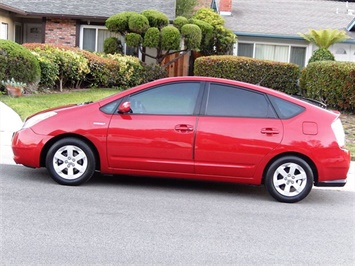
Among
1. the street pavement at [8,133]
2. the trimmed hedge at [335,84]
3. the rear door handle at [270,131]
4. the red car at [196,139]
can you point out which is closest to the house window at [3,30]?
the street pavement at [8,133]

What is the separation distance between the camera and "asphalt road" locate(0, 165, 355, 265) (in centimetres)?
538

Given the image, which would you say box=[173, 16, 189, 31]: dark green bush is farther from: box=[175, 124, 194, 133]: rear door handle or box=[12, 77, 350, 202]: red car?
box=[175, 124, 194, 133]: rear door handle

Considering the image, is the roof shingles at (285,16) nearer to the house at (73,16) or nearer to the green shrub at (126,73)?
the house at (73,16)

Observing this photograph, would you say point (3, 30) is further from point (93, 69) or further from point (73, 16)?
point (93, 69)

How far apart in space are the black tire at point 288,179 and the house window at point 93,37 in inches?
715

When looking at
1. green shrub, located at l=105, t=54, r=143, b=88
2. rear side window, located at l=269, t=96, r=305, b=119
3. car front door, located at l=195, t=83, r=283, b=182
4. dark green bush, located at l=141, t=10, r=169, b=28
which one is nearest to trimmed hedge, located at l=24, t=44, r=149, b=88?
green shrub, located at l=105, t=54, r=143, b=88

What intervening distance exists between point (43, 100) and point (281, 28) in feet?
45.2

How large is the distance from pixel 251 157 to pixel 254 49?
62.0 ft

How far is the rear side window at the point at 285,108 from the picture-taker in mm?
7715

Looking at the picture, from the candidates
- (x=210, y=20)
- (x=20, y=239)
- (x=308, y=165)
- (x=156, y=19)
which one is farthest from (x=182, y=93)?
(x=210, y=20)

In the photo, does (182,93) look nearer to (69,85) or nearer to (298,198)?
(298,198)

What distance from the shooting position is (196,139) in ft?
24.8

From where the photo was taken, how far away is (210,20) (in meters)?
24.3

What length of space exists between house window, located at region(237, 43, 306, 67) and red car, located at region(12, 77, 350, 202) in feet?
60.3
